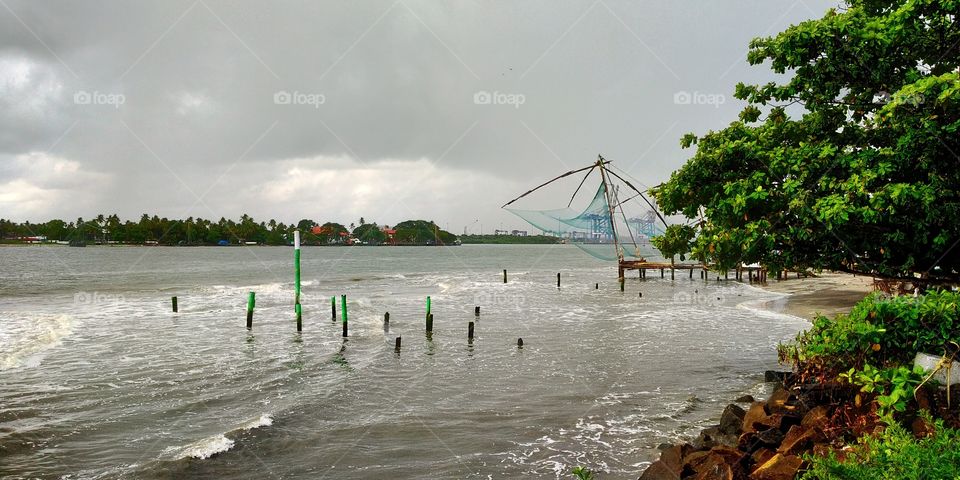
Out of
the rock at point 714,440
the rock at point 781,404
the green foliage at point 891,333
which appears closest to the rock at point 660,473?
the rock at point 714,440

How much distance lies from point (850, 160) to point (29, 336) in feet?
94.4

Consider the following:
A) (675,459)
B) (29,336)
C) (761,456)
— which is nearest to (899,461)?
(761,456)

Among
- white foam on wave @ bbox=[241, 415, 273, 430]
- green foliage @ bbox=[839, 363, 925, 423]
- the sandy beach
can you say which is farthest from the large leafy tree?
the sandy beach

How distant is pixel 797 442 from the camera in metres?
6.89

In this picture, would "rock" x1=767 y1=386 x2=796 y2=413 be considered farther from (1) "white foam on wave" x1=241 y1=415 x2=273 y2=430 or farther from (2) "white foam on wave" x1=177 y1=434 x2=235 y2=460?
(1) "white foam on wave" x1=241 y1=415 x2=273 y2=430

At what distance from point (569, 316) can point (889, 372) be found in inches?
892

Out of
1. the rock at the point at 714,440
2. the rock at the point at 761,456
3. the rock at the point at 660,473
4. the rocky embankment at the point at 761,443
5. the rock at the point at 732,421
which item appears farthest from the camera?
the rock at the point at 732,421

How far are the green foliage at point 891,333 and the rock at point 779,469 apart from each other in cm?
238

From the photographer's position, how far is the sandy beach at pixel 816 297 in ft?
96.2

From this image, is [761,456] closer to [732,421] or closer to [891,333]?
[732,421]

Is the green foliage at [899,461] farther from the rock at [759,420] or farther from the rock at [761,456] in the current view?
the rock at [759,420]

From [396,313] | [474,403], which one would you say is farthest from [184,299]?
[474,403]

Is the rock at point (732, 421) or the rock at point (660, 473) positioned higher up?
the rock at point (732, 421)

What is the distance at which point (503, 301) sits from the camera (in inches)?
1476
